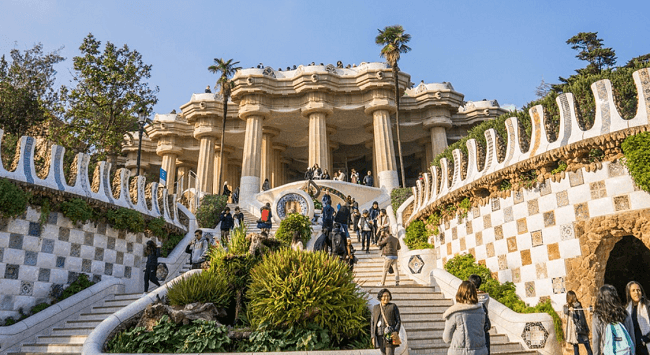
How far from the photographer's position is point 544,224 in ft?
36.2

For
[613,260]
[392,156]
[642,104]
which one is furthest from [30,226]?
[392,156]

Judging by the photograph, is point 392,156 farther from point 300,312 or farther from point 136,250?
point 300,312

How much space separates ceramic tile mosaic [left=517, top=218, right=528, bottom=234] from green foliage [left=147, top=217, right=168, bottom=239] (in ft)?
35.7

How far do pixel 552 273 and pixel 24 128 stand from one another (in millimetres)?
21547

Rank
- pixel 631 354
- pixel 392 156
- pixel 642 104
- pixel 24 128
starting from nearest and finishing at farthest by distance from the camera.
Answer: pixel 631 354
pixel 642 104
pixel 24 128
pixel 392 156

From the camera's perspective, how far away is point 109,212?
14.0 m

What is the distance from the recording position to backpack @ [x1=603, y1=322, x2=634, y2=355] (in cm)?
488

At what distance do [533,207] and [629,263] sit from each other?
400 centimetres

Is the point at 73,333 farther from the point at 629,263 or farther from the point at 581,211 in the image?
the point at 629,263

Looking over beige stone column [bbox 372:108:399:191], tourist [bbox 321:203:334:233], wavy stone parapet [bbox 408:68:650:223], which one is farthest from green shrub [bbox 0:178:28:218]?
beige stone column [bbox 372:108:399:191]

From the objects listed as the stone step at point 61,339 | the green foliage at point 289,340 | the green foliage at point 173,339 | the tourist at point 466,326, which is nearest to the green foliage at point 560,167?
the green foliage at point 289,340

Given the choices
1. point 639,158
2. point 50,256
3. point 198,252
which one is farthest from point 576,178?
point 50,256

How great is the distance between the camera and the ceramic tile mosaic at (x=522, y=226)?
37.8 feet

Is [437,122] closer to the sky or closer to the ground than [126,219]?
closer to the sky
